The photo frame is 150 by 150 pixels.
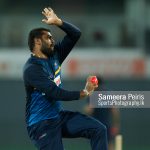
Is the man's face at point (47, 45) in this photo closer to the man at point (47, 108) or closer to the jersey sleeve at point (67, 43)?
the man at point (47, 108)

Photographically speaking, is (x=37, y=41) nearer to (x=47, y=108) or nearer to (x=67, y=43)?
(x=67, y=43)

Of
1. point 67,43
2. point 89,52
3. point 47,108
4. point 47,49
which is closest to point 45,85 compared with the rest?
point 47,108

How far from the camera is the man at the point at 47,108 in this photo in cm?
870

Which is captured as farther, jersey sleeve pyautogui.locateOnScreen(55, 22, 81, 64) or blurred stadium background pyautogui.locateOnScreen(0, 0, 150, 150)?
blurred stadium background pyautogui.locateOnScreen(0, 0, 150, 150)

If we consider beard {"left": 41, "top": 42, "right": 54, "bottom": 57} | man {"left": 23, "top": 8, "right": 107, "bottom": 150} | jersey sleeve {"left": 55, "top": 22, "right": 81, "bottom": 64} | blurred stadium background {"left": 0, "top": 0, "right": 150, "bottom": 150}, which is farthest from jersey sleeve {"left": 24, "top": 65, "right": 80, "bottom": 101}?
blurred stadium background {"left": 0, "top": 0, "right": 150, "bottom": 150}

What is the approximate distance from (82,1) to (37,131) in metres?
9.61

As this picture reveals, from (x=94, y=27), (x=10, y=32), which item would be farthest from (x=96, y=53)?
(x=10, y=32)

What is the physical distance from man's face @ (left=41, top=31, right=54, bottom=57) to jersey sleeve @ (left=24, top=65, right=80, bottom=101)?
207 mm

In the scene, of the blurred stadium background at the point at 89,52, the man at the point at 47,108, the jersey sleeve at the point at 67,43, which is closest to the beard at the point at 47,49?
the man at the point at 47,108

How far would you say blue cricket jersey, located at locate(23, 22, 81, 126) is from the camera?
28.3ft

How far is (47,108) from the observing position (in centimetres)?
883

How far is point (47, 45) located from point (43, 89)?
0.51 meters

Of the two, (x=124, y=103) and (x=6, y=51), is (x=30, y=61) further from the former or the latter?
(x=6, y=51)

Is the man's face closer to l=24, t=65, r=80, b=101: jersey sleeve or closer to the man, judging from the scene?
the man
